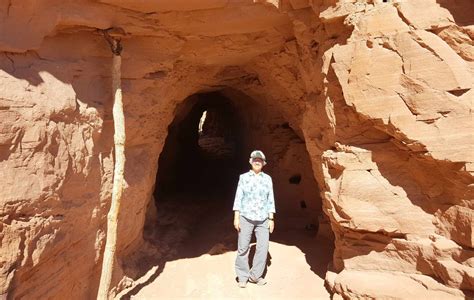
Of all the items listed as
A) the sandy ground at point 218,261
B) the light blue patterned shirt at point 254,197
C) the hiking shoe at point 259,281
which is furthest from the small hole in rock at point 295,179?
the hiking shoe at point 259,281

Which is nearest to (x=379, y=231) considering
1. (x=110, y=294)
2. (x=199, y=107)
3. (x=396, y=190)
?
(x=396, y=190)

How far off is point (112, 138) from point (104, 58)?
0.84m

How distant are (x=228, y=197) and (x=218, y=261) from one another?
287 cm

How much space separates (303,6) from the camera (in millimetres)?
4027

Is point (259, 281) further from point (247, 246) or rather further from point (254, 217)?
point (254, 217)

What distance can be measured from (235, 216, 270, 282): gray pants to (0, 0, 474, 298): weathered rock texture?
2.53ft

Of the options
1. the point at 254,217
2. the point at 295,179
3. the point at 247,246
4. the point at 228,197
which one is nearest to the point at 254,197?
the point at 254,217

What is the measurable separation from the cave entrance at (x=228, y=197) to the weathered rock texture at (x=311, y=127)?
878mm

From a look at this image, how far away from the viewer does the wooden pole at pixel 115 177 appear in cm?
359

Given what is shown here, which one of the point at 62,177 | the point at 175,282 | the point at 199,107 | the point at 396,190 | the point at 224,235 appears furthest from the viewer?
the point at 199,107

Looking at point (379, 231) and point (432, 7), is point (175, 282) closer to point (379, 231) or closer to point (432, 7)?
point (379, 231)

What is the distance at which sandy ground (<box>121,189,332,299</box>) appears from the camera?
4.05 m

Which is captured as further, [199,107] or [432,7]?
[199,107]

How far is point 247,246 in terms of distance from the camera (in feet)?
13.6
